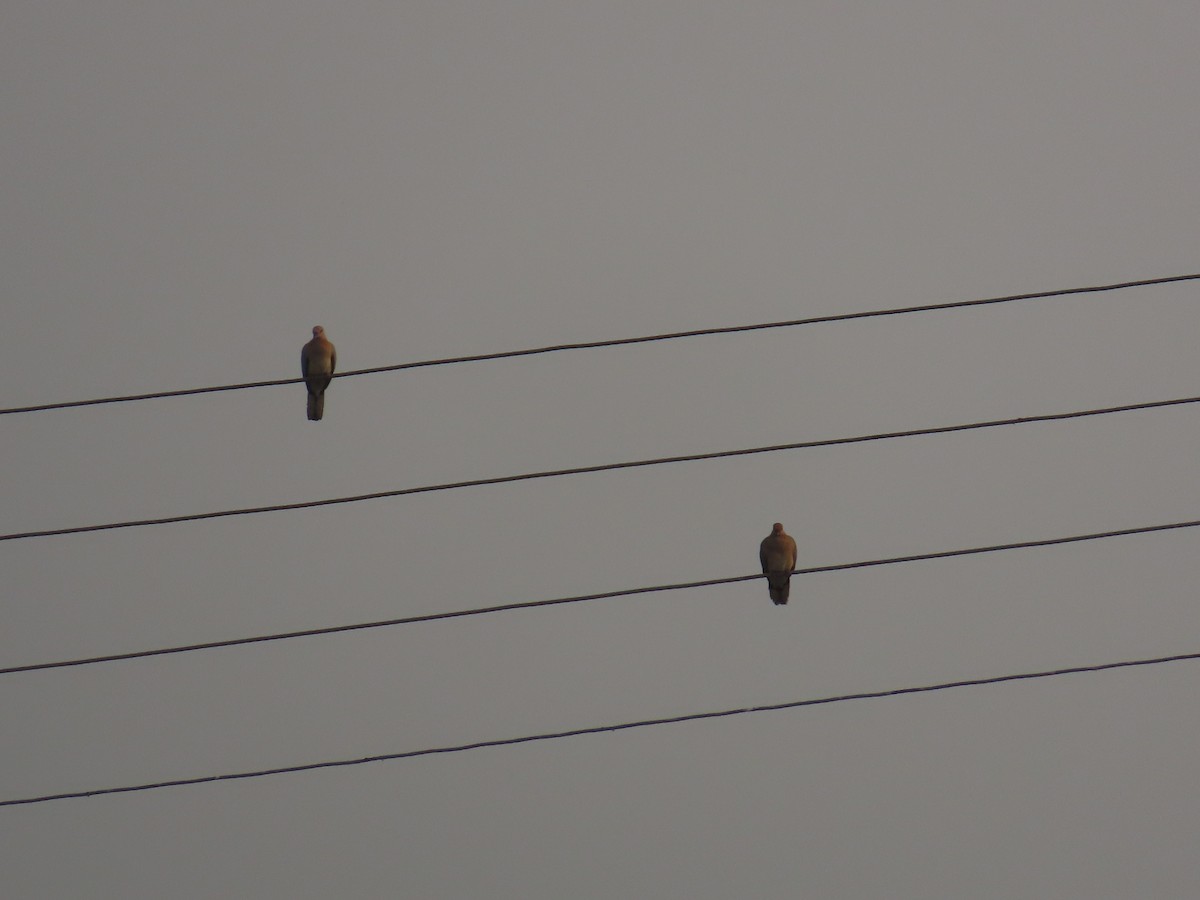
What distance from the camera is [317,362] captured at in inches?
283

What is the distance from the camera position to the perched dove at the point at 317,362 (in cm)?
706

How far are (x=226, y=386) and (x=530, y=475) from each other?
0.92 m

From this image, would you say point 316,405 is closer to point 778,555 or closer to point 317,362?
point 317,362

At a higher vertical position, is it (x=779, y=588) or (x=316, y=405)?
(x=316, y=405)

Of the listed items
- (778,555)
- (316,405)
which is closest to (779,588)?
(778,555)

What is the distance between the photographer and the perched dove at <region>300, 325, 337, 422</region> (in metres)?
7.06

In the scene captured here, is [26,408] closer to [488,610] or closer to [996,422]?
[488,610]

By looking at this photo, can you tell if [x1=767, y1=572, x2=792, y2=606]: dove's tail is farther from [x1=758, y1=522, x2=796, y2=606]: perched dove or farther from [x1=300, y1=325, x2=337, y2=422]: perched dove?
[x1=300, y1=325, x2=337, y2=422]: perched dove

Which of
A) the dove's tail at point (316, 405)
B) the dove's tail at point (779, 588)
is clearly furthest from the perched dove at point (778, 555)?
the dove's tail at point (316, 405)

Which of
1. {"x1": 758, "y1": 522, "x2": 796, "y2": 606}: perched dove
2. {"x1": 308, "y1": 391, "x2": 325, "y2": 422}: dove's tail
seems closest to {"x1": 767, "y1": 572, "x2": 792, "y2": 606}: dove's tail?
{"x1": 758, "y1": 522, "x2": 796, "y2": 606}: perched dove

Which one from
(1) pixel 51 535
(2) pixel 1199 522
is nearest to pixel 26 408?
(1) pixel 51 535

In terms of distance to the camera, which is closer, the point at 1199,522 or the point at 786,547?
the point at 1199,522

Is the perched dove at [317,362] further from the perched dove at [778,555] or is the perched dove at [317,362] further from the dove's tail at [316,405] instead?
the perched dove at [778,555]

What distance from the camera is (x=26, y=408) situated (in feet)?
18.2
